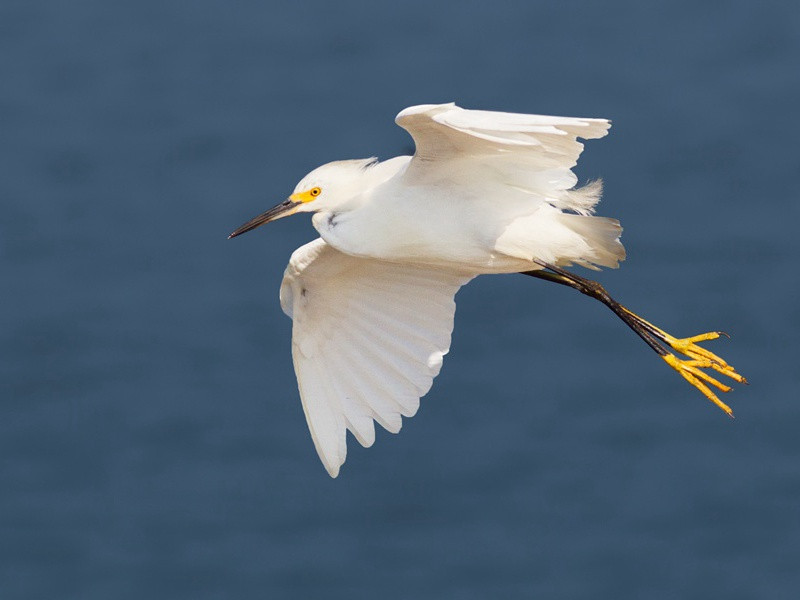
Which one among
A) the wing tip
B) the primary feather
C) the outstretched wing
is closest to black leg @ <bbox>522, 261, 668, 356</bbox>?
the primary feather

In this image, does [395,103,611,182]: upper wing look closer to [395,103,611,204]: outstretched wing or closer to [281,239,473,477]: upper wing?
[395,103,611,204]: outstretched wing

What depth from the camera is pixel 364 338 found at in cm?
796

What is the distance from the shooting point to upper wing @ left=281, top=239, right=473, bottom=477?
307 inches

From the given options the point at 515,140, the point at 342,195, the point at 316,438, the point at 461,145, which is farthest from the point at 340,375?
the point at 515,140

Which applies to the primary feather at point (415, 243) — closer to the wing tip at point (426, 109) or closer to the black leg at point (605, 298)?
the wing tip at point (426, 109)

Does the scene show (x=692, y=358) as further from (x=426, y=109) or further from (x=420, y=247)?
(x=426, y=109)

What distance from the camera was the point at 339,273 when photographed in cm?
781

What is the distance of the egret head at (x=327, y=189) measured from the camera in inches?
281

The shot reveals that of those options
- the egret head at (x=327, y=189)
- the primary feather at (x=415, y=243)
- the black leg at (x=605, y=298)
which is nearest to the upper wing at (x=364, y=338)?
the primary feather at (x=415, y=243)

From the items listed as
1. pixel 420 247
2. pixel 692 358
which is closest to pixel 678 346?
pixel 692 358

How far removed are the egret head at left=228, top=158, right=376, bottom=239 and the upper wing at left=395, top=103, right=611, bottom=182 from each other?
304 mm

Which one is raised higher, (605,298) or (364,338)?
(605,298)

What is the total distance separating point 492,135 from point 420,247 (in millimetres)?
1068

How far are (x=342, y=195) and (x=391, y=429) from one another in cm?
125
